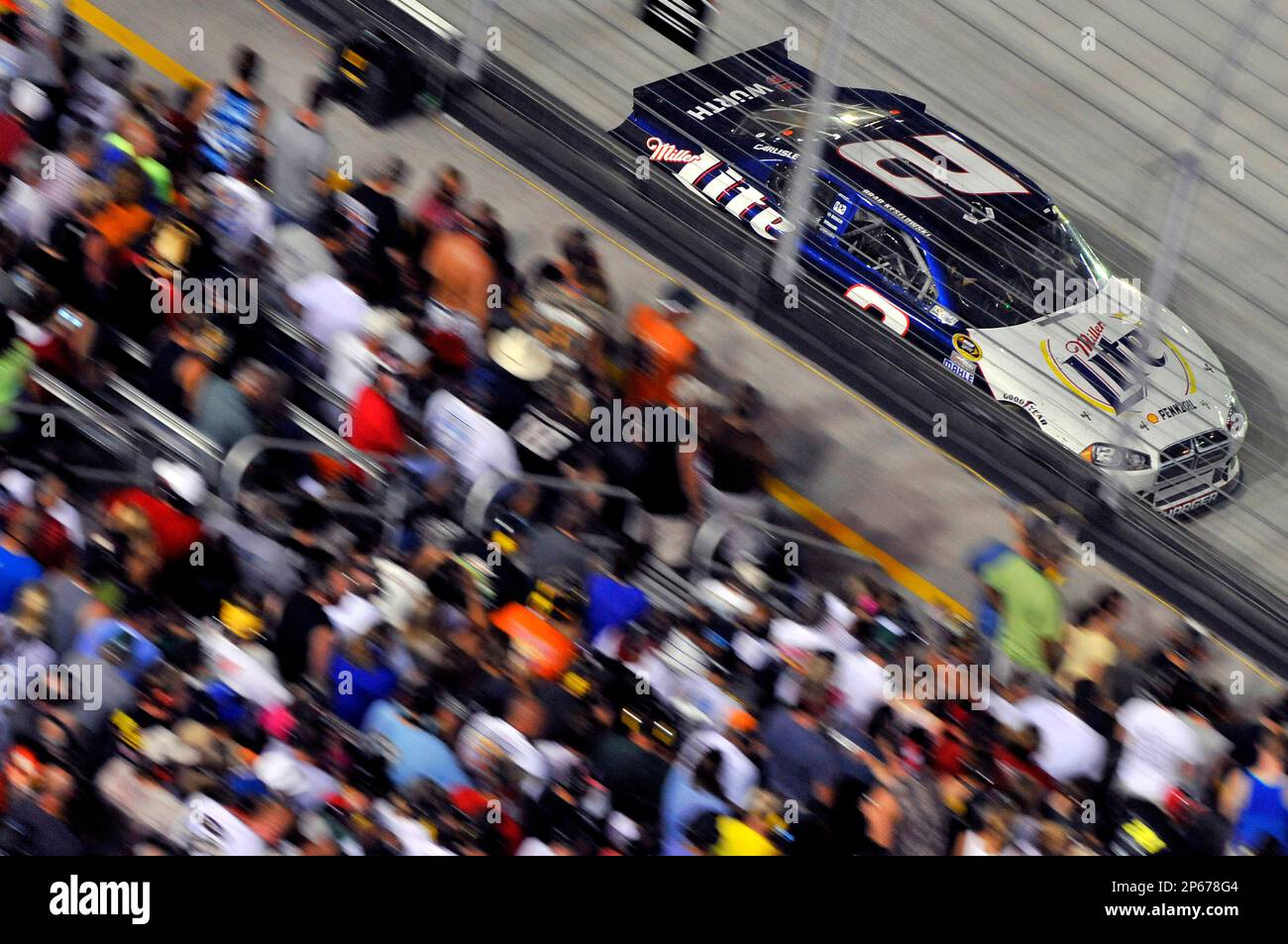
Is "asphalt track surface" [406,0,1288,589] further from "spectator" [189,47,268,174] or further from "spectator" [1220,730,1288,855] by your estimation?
"spectator" [189,47,268,174]

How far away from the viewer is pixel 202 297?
8.84 meters

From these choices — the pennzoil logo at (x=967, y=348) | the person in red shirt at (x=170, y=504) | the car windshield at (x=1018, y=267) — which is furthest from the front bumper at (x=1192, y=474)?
the person in red shirt at (x=170, y=504)

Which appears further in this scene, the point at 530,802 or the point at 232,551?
the point at 232,551

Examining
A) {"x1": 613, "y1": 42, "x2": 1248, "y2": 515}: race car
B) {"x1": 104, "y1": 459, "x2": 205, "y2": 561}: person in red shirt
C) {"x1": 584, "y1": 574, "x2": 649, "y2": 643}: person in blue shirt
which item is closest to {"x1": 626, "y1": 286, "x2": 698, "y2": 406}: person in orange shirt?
{"x1": 613, "y1": 42, "x2": 1248, "y2": 515}: race car

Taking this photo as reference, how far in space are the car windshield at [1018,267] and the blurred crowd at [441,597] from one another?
77.5 inches

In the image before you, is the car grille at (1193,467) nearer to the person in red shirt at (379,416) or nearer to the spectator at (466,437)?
the spectator at (466,437)

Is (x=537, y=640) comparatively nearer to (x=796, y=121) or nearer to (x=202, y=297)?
(x=202, y=297)

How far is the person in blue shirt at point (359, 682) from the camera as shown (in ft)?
24.6

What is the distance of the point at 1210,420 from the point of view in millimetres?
9195

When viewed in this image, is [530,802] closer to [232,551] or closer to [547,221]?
[232,551]
